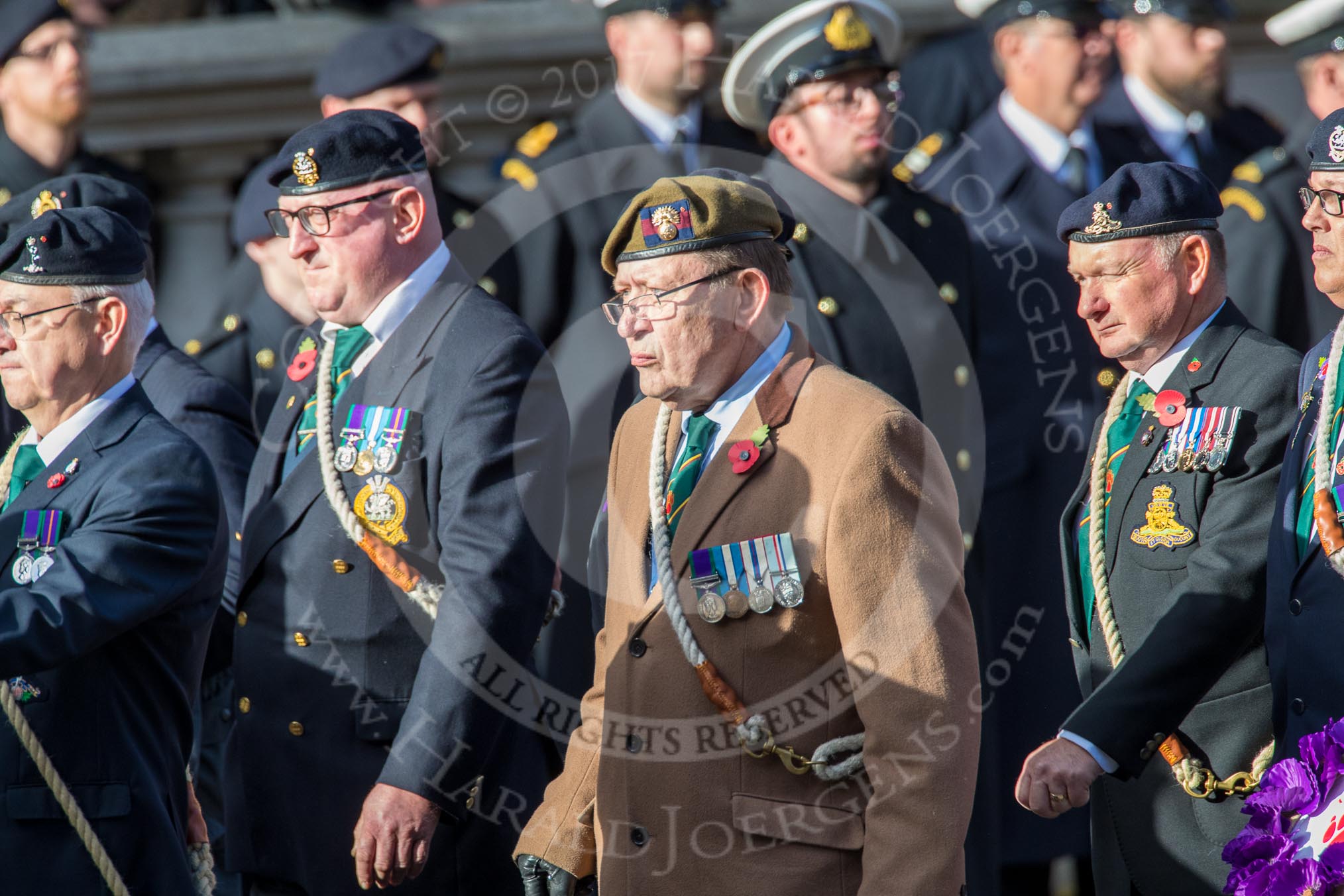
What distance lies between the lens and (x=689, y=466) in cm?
404

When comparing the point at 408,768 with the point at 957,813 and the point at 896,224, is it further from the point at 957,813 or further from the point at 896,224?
the point at 896,224

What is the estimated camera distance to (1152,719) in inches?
173

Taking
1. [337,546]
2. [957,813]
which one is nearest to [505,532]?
[337,546]

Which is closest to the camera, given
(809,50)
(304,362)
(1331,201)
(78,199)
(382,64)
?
(1331,201)

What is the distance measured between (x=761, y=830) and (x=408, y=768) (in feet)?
3.30

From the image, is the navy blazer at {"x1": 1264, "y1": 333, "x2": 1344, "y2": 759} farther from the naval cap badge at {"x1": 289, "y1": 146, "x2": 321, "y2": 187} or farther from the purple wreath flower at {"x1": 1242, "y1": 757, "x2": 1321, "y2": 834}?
the naval cap badge at {"x1": 289, "y1": 146, "x2": 321, "y2": 187}

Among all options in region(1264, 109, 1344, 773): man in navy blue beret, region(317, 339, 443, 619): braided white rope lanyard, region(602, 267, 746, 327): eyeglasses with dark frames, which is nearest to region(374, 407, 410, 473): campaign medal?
region(317, 339, 443, 619): braided white rope lanyard

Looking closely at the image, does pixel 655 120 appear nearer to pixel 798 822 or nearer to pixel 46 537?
Answer: pixel 46 537

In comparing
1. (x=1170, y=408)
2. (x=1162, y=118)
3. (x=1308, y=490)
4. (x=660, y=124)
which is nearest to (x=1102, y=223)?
(x=1170, y=408)

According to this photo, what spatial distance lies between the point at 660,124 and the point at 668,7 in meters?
0.37

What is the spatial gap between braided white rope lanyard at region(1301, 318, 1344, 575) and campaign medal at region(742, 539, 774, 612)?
108 centimetres

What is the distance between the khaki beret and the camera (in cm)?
399

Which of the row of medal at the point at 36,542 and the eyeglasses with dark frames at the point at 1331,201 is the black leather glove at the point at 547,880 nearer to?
the row of medal at the point at 36,542

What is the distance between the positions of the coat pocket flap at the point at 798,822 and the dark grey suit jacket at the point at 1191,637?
34.9 inches
